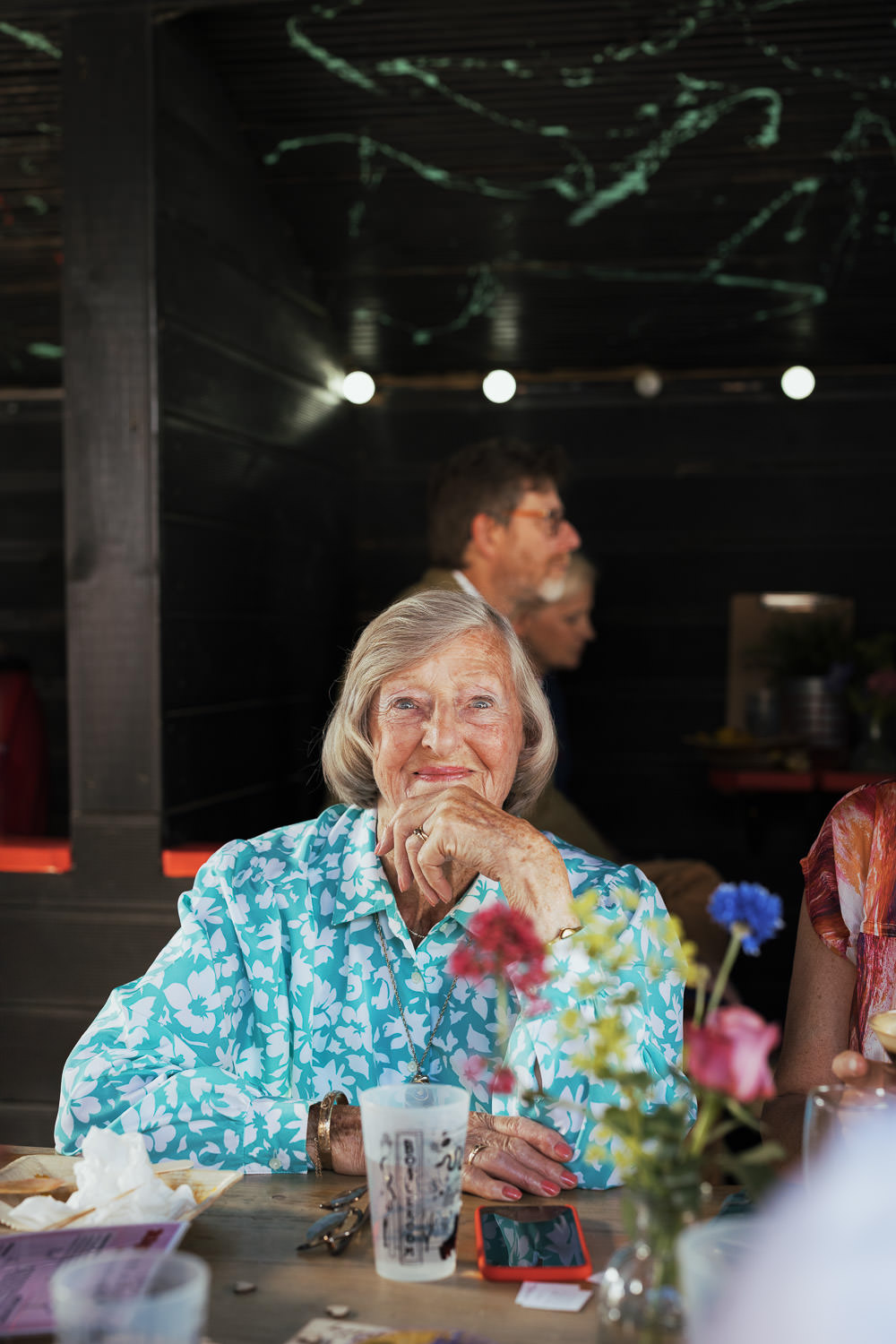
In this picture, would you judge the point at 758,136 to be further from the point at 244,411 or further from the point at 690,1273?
the point at 690,1273

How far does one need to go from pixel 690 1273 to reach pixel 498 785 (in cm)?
99

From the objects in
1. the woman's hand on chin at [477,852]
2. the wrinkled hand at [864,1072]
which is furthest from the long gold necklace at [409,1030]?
the wrinkled hand at [864,1072]

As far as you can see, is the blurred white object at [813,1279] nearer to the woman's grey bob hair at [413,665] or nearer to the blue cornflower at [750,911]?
the blue cornflower at [750,911]

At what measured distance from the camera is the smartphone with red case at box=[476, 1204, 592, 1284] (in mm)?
1094

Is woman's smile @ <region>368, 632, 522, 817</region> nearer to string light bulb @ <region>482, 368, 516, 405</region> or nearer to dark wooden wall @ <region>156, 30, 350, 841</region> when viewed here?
dark wooden wall @ <region>156, 30, 350, 841</region>

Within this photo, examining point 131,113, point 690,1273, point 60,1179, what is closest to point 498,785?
point 60,1179

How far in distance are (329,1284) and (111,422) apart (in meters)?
2.14

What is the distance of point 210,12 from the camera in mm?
3012

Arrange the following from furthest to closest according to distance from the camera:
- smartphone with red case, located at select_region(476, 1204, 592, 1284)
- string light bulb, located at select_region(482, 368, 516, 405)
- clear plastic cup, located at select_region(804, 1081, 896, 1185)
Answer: string light bulb, located at select_region(482, 368, 516, 405) < smartphone with red case, located at select_region(476, 1204, 592, 1284) < clear plastic cup, located at select_region(804, 1081, 896, 1185)

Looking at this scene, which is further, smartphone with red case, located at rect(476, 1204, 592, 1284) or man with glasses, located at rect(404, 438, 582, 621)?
man with glasses, located at rect(404, 438, 582, 621)

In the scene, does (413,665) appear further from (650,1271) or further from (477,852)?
(650,1271)

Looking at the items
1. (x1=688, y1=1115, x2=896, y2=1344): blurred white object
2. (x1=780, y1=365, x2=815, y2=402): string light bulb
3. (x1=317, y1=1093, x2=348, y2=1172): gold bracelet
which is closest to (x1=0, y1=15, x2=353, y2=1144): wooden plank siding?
(x1=317, y1=1093, x2=348, y2=1172): gold bracelet

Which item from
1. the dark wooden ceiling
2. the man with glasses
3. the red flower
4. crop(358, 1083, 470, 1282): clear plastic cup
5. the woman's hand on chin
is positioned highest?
the dark wooden ceiling

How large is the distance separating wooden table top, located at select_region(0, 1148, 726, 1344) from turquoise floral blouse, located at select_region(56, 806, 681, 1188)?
0.52ft
